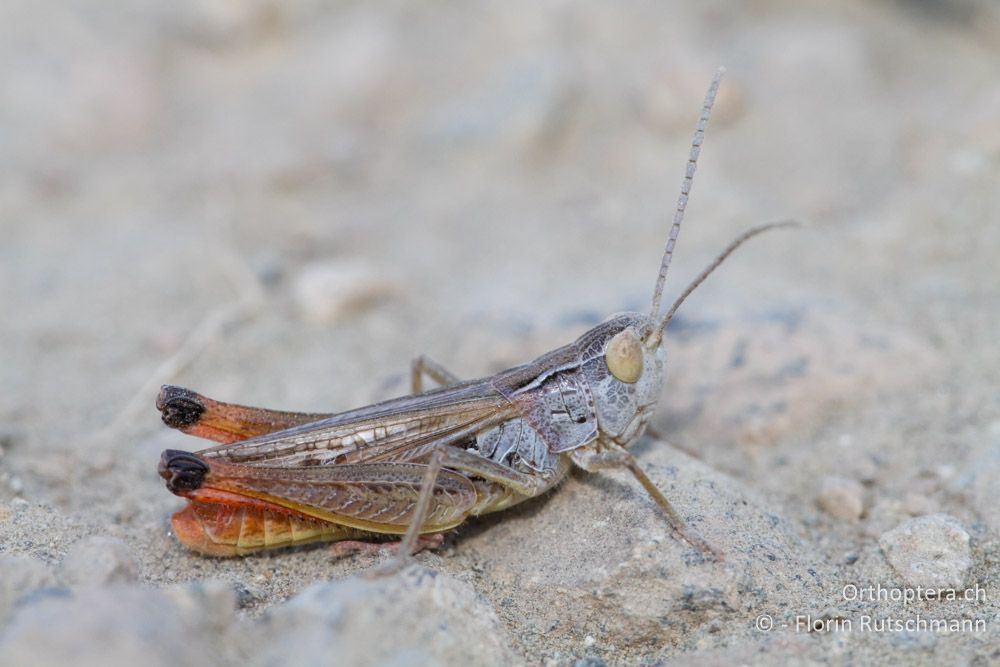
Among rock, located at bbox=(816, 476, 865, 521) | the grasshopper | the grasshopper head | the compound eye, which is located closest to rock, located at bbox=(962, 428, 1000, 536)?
rock, located at bbox=(816, 476, 865, 521)

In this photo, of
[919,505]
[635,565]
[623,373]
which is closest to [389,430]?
[623,373]

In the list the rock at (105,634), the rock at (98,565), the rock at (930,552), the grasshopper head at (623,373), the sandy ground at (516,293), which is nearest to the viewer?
the rock at (105,634)

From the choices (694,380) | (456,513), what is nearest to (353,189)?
(694,380)

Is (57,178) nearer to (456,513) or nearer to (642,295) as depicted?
(642,295)

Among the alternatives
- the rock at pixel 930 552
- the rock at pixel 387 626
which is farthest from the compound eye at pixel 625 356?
the rock at pixel 930 552

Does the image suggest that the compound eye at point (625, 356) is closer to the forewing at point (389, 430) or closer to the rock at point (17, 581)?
the forewing at point (389, 430)

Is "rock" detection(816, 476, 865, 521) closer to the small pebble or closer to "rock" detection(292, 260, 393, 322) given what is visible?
the small pebble
